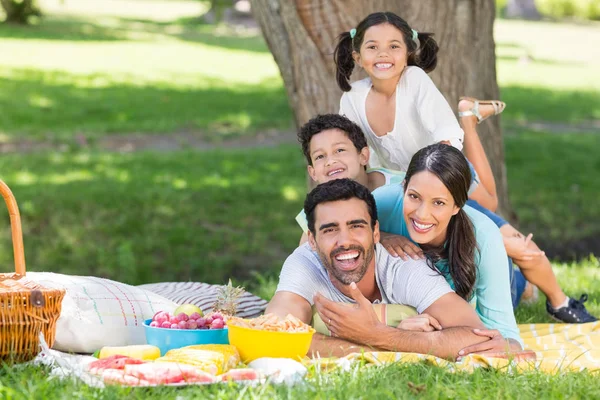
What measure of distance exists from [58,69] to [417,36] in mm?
12330

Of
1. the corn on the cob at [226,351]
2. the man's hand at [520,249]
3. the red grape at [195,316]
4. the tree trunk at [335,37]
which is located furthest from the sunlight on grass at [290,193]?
the corn on the cob at [226,351]

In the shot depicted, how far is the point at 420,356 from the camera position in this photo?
377cm

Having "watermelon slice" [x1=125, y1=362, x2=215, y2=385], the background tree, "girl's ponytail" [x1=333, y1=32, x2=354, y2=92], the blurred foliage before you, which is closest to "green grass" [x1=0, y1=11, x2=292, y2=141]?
the background tree

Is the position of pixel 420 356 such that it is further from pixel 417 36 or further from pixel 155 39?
pixel 155 39

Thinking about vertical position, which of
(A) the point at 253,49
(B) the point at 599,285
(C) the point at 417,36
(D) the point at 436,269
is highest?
(A) the point at 253,49

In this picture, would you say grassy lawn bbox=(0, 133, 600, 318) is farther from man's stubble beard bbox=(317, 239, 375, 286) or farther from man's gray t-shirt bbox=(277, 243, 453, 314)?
man's stubble beard bbox=(317, 239, 375, 286)

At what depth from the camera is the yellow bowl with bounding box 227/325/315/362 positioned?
363cm

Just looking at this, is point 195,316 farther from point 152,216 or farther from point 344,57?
point 152,216

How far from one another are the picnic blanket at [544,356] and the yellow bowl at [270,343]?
9 cm

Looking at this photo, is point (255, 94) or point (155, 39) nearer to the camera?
point (255, 94)

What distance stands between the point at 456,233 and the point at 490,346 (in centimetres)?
59

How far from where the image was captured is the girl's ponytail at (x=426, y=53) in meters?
4.91

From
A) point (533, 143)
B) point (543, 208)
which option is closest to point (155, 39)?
point (533, 143)

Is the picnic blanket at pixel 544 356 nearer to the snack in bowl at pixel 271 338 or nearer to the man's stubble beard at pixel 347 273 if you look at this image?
the snack in bowl at pixel 271 338
